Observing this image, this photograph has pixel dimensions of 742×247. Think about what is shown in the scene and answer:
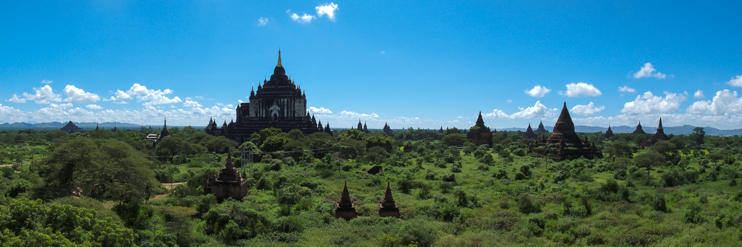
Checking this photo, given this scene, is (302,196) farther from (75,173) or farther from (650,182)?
(650,182)

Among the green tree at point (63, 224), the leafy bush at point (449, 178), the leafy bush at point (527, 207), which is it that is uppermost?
the green tree at point (63, 224)

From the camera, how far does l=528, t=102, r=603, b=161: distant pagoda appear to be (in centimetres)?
4278

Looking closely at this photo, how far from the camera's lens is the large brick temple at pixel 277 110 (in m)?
59.6

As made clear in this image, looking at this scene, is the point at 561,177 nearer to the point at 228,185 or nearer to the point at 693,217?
the point at 693,217

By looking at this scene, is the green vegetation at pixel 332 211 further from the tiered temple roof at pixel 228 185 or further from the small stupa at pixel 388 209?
the tiered temple roof at pixel 228 185

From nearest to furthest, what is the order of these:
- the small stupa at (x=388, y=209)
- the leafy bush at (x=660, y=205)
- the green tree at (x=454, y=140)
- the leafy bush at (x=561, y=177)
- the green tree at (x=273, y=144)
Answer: the small stupa at (x=388, y=209)
the leafy bush at (x=660, y=205)
the leafy bush at (x=561, y=177)
the green tree at (x=273, y=144)
the green tree at (x=454, y=140)

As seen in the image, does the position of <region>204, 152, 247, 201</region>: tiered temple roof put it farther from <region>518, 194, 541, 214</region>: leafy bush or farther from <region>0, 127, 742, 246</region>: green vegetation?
<region>518, 194, 541, 214</region>: leafy bush

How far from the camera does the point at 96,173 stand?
1633 centimetres

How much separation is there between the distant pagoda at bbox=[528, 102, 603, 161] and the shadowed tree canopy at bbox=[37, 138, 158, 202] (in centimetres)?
3744

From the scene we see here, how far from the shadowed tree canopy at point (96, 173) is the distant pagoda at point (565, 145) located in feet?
123

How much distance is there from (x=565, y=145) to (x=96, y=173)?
140 feet

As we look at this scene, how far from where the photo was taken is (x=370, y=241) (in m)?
14.8

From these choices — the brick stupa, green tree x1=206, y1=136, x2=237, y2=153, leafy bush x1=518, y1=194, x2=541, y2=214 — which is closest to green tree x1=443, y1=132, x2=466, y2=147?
green tree x1=206, y1=136, x2=237, y2=153

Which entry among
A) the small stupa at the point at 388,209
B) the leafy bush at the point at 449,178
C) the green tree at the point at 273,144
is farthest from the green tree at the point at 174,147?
the small stupa at the point at 388,209
